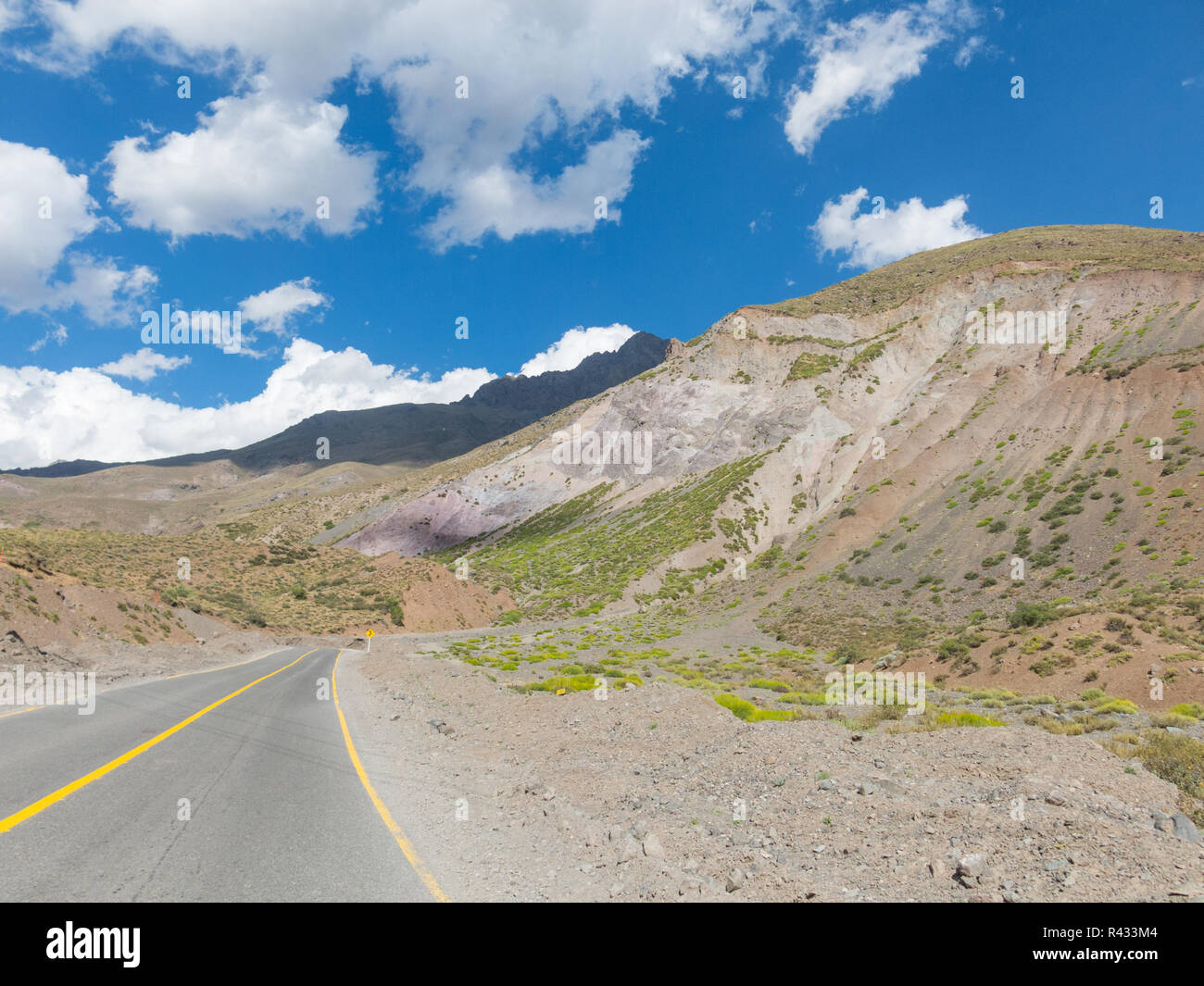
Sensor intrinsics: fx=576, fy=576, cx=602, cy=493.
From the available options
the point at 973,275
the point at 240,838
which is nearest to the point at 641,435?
the point at 973,275

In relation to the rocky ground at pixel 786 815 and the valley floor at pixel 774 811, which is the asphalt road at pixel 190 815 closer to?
the valley floor at pixel 774 811

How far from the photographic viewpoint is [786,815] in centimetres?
771

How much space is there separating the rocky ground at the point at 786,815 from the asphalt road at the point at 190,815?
754 millimetres

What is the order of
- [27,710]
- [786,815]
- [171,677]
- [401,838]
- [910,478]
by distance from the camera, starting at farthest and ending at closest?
[910,478] < [171,677] < [27,710] < [786,815] < [401,838]

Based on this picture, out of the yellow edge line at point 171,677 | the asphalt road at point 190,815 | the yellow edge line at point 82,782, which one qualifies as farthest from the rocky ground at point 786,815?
the yellow edge line at point 171,677

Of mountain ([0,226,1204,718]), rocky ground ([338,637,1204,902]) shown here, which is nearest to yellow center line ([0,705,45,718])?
rocky ground ([338,637,1204,902])

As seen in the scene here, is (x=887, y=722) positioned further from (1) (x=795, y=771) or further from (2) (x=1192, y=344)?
(2) (x=1192, y=344)

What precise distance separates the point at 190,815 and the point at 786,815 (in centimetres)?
758

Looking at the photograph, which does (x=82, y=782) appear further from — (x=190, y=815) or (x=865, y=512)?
(x=865, y=512)

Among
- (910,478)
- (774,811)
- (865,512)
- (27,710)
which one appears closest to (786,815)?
(774,811)

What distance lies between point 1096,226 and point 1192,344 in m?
71.7

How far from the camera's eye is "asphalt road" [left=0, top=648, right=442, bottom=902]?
5.41 metres

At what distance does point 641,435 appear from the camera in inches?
3647

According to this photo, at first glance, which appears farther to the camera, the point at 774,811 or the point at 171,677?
the point at 171,677
